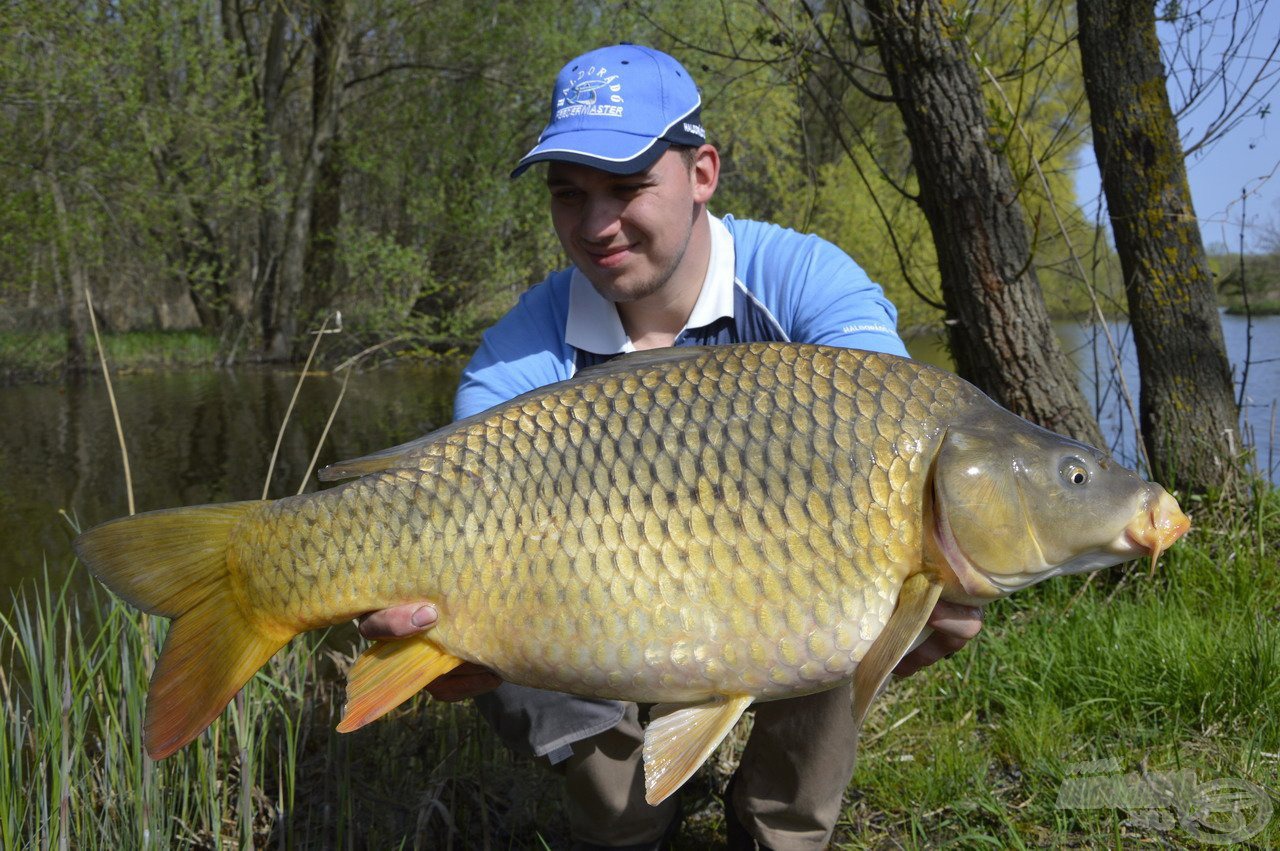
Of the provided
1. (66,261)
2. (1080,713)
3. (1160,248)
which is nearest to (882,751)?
(1080,713)

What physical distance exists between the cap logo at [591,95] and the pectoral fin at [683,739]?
92cm

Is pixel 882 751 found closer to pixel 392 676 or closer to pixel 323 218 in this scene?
pixel 392 676

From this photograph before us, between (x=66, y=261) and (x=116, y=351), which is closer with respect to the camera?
(x=66, y=261)

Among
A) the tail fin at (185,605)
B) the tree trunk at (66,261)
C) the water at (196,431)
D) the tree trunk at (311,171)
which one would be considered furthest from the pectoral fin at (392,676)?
the tree trunk at (311,171)

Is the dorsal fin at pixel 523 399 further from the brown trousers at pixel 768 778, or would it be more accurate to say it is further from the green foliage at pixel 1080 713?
the green foliage at pixel 1080 713

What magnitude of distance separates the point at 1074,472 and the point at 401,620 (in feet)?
2.43

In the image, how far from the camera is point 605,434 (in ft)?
3.84

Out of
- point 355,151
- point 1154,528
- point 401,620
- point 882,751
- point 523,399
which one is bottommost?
point 882,751

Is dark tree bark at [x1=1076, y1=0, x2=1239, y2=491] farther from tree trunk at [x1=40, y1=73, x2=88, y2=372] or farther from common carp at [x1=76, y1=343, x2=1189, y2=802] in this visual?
tree trunk at [x1=40, y1=73, x2=88, y2=372]

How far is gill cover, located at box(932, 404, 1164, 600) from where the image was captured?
1111 millimetres

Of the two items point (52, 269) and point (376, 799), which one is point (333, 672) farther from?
point (52, 269)

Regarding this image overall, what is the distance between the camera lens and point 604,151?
5.28ft

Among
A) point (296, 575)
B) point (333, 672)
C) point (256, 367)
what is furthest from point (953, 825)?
point (256, 367)

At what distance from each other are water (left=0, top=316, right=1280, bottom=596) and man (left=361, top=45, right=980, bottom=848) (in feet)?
5.45
